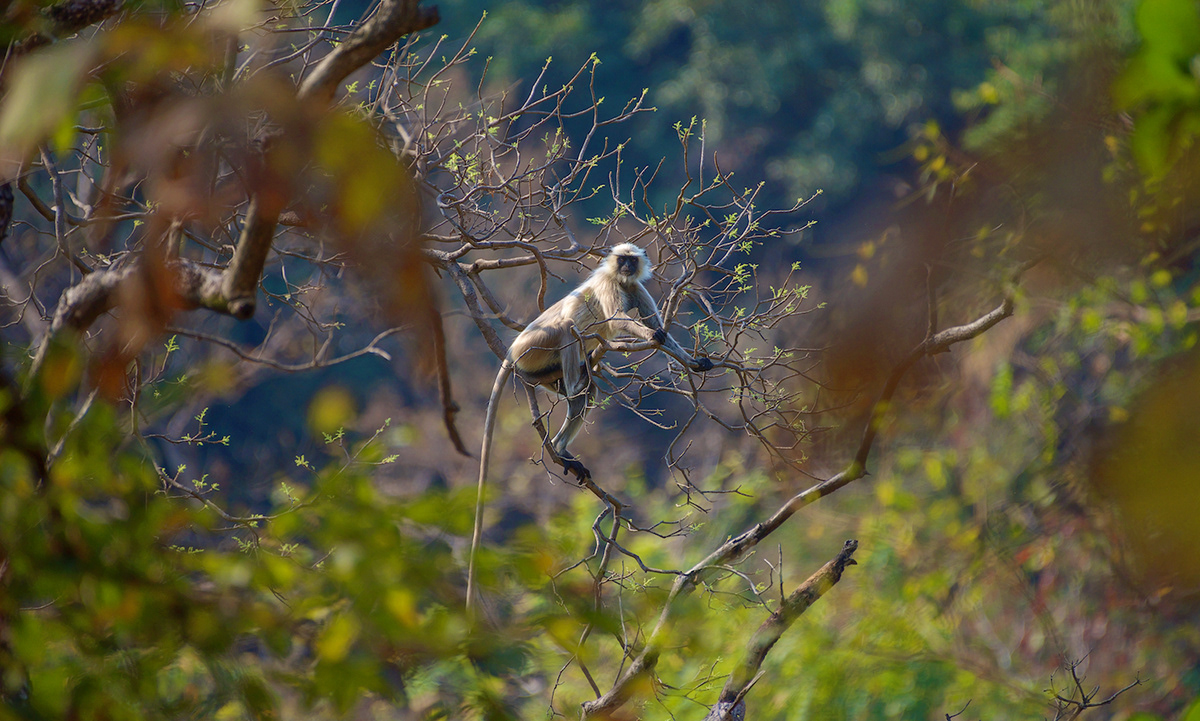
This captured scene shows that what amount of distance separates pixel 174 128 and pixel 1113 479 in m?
0.85

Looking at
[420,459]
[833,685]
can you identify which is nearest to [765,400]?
[833,685]

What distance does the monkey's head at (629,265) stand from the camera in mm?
4123

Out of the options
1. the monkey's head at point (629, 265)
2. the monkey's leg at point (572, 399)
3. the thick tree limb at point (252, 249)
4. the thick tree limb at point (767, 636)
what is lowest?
the monkey's leg at point (572, 399)

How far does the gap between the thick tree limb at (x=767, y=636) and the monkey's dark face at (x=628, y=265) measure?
6.52ft

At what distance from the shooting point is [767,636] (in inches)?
94.6

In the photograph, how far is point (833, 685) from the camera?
3.77 m

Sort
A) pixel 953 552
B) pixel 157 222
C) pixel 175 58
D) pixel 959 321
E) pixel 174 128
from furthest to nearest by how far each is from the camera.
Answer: pixel 953 552 → pixel 959 321 → pixel 157 222 → pixel 175 58 → pixel 174 128

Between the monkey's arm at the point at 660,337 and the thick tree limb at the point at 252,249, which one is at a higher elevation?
the thick tree limb at the point at 252,249

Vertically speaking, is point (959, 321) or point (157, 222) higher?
point (157, 222)

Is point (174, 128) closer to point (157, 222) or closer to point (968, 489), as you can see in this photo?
point (157, 222)

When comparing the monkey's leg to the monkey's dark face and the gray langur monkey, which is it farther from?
the monkey's dark face

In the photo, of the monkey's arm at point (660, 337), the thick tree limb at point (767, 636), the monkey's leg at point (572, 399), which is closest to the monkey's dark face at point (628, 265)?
the monkey's arm at point (660, 337)

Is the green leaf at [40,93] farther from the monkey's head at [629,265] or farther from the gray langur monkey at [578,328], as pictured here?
the monkey's head at [629,265]

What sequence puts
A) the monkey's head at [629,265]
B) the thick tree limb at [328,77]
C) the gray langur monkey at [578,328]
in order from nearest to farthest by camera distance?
the thick tree limb at [328,77]
the gray langur monkey at [578,328]
the monkey's head at [629,265]
